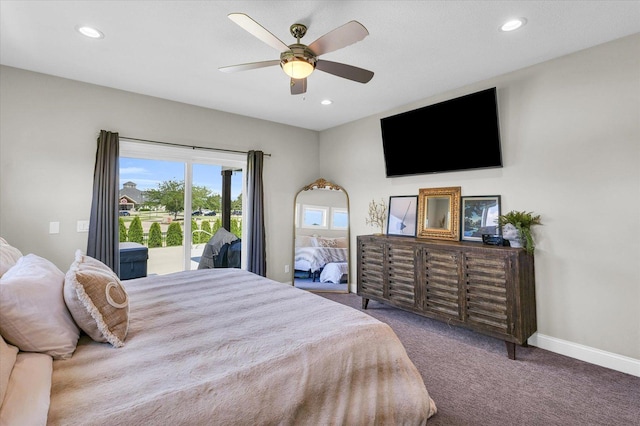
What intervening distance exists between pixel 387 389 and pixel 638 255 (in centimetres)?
241

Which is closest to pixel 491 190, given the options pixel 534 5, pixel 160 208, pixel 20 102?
pixel 534 5

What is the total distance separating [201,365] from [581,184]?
3.26 m

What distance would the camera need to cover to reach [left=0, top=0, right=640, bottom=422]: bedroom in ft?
8.18

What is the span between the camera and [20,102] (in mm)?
3018

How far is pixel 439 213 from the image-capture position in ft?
12.1

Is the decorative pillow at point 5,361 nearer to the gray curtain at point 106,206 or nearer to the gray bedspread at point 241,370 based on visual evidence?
the gray bedspread at point 241,370

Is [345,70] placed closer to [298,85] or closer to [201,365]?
[298,85]

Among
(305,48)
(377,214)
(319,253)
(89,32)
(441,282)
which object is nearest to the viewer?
(305,48)

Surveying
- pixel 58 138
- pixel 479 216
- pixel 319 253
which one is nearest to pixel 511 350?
pixel 479 216

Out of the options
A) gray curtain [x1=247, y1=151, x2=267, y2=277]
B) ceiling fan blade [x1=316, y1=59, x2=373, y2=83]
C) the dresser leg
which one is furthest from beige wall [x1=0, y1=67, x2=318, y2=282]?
the dresser leg

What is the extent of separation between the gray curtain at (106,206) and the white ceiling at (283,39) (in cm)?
73

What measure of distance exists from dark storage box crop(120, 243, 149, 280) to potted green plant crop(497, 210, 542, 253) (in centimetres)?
410

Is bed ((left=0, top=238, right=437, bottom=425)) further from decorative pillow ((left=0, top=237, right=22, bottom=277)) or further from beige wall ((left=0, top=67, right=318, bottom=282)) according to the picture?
beige wall ((left=0, top=67, right=318, bottom=282))

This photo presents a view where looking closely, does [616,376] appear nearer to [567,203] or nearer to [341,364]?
[567,203]
